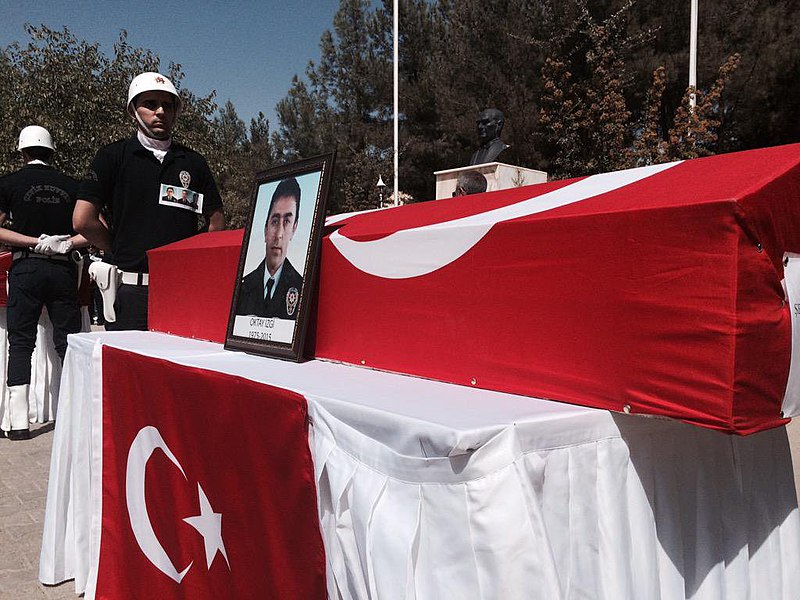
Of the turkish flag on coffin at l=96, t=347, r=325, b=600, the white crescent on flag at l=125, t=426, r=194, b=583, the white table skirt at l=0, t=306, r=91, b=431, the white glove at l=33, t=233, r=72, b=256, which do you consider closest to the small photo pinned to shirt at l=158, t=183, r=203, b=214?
the turkish flag on coffin at l=96, t=347, r=325, b=600

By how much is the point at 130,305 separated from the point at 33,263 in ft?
6.18

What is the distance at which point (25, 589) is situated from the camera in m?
2.31

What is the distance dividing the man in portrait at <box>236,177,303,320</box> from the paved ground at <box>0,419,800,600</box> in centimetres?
125

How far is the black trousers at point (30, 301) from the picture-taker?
4.23m

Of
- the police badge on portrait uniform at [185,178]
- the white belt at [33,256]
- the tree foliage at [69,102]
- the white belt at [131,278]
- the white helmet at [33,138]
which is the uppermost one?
the tree foliage at [69,102]

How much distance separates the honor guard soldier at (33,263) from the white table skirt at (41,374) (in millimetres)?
399

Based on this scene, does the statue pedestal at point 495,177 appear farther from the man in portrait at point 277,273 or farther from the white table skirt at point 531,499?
the white table skirt at point 531,499

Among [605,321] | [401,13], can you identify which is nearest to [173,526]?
[605,321]

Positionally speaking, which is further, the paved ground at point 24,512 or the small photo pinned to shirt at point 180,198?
the small photo pinned to shirt at point 180,198

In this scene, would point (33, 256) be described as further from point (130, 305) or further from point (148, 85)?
A: point (148, 85)

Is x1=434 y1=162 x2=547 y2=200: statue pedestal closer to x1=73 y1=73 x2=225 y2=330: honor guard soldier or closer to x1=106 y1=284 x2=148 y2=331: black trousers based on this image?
x1=73 y1=73 x2=225 y2=330: honor guard soldier

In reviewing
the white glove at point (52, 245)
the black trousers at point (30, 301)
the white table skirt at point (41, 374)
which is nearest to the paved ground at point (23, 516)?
the white table skirt at point (41, 374)

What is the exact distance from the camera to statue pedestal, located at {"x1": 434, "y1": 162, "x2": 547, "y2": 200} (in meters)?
5.74

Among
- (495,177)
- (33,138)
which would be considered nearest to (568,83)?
(495,177)
